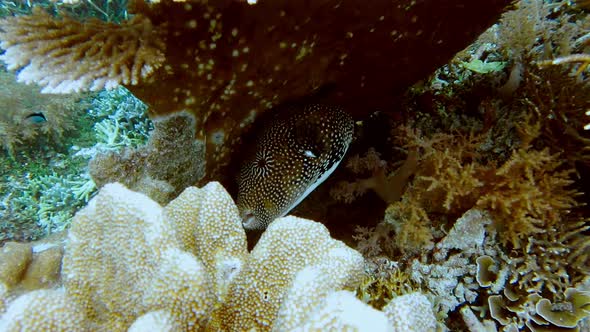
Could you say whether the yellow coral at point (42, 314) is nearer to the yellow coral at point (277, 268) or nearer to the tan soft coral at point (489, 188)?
the yellow coral at point (277, 268)

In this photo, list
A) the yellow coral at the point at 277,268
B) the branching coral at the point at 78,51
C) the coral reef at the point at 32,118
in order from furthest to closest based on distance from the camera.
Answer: the coral reef at the point at 32,118, the yellow coral at the point at 277,268, the branching coral at the point at 78,51

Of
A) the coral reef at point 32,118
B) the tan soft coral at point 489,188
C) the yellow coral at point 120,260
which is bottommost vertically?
the tan soft coral at point 489,188

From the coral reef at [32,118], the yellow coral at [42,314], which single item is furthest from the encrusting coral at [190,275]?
the coral reef at [32,118]

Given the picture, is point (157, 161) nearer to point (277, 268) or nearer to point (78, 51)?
point (78, 51)

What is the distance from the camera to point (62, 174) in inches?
149

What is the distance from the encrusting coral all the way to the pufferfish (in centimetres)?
87

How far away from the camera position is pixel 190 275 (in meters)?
1.55

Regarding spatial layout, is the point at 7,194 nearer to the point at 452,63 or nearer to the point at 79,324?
the point at 79,324

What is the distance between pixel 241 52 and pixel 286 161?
98 centimetres

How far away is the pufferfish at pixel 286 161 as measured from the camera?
2936mm

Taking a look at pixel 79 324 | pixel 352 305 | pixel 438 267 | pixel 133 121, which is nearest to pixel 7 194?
pixel 133 121

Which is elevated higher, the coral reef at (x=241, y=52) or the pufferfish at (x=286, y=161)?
the coral reef at (x=241, y=52)

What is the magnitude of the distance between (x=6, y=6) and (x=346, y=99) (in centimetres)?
535

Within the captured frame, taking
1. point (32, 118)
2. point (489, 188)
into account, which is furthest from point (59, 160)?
point (489, 188)
